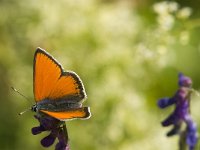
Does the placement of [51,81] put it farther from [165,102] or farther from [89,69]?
[89,69]

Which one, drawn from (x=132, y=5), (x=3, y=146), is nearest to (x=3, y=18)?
(x=3, y=146)

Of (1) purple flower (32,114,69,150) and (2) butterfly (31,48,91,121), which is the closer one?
(1) purple flower (32,114,69,150)

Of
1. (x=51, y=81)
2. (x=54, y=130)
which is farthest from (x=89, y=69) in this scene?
(x=54, y=130)

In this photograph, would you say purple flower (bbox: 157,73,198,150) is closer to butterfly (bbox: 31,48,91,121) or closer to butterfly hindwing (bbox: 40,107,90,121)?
butterfly (bbox: 31,48,91,121)

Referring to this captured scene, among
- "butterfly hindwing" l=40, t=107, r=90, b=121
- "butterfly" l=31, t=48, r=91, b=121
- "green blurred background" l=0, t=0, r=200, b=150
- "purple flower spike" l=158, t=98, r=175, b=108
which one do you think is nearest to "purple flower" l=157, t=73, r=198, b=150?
"purple flower spike" l=158, t=98, r=175, b=108

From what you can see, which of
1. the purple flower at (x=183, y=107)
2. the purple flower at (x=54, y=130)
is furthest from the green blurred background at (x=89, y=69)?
the purple flower at (x=54, y=130)

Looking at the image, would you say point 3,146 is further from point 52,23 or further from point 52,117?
point 52,117
